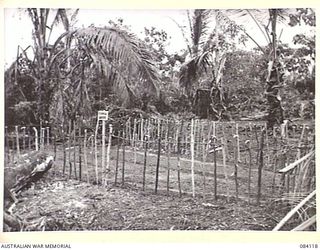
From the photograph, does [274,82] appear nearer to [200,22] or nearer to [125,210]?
[200,22]

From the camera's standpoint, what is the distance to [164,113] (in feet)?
6.20

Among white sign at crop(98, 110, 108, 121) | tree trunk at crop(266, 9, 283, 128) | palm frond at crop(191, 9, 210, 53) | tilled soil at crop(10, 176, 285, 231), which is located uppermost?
palm frond at crop(191, 9, 210, 53)

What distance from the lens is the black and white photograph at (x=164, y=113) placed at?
1.84 m

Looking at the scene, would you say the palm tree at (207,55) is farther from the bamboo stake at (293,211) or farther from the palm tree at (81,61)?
the bamboo stake at (293,211)

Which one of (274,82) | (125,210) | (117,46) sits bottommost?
(125,210)

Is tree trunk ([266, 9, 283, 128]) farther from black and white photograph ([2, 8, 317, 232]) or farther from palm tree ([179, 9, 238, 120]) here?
palm tree ([179, 9, 238, 120])

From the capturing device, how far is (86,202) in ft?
6.04

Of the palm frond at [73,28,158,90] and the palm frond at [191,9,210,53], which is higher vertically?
the palm frond at [191,9,210,53]

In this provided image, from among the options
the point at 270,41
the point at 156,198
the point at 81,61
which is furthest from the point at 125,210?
the point at 270,41

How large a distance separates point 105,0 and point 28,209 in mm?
846

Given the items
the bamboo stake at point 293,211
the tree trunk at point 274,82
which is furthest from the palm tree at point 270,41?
the bamboo stake at point 293,211

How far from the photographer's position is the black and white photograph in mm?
1836

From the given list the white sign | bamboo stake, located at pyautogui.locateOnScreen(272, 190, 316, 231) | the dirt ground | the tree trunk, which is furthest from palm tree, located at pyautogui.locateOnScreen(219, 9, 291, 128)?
the white sign
